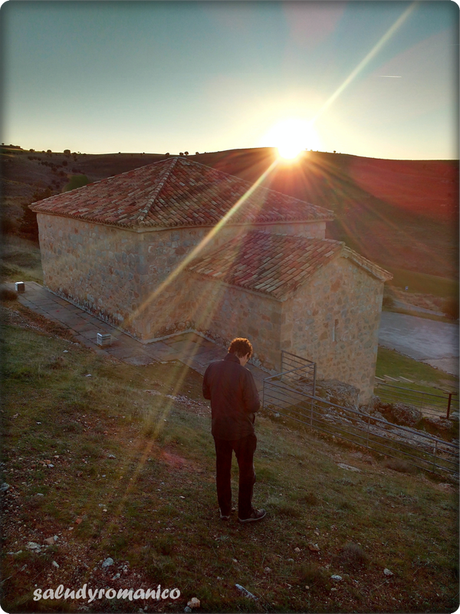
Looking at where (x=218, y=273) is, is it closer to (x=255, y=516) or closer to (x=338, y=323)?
(x=338, y=323)

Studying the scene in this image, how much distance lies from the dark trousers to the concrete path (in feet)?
74.1

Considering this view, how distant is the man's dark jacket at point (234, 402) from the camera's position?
4402mm

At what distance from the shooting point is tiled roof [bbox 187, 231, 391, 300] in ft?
36.7

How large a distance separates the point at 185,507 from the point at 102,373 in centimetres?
583

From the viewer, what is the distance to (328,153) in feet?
293

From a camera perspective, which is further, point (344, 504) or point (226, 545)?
Result: point (344, 504)

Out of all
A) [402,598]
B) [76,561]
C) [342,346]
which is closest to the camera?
Result: [76,561]

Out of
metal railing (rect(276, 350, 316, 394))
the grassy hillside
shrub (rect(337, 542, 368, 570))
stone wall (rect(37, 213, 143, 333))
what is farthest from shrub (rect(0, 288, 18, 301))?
shrub (rect(337, 542, 368, 570))

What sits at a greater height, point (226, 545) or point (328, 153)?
point (328, 153)

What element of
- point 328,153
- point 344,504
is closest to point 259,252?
point 344,504

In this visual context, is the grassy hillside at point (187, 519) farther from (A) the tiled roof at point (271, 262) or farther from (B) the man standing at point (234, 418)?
(A) the tiled roof at point (271, 262)

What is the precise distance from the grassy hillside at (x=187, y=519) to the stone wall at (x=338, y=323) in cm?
387

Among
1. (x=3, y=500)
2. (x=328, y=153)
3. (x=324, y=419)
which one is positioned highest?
(x=328, y=153)

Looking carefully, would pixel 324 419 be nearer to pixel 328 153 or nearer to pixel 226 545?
pixel 226 545
